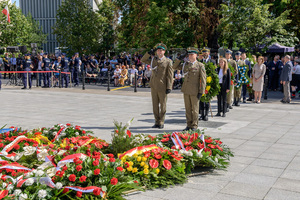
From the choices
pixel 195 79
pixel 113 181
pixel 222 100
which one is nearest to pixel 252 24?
pixel 222 100

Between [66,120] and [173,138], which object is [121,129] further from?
[66,120]

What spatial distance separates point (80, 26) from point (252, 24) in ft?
62.0

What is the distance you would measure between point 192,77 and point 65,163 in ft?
16.5

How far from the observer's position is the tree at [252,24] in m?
24.3

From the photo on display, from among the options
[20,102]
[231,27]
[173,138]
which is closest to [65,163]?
→ [173,138]

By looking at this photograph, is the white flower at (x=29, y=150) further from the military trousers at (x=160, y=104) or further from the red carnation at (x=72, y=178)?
the military trousers at (x=160, y=104)

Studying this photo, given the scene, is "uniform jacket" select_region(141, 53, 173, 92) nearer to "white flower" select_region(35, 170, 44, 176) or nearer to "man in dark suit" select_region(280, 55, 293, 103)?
"white flower" select_region(35, 170, 44, 176)

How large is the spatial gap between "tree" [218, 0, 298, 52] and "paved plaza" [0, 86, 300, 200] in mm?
8759

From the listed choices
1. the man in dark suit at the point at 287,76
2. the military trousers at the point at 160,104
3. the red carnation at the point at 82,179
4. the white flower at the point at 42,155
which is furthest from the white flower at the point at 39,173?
the man in dark suit at the point at 287,76

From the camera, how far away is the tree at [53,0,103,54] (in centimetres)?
3719

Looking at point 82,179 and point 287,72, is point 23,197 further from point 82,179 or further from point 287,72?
point 287,72

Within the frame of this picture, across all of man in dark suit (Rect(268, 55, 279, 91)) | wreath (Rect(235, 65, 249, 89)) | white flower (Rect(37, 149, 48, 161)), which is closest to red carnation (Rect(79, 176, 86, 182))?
white flower (Rect(37, 149, 48, 161))

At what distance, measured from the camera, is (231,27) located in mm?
25594

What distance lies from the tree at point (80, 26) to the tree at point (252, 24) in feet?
49.9
